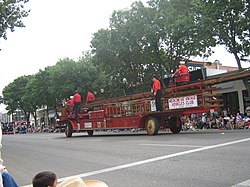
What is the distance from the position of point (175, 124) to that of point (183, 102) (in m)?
2.38

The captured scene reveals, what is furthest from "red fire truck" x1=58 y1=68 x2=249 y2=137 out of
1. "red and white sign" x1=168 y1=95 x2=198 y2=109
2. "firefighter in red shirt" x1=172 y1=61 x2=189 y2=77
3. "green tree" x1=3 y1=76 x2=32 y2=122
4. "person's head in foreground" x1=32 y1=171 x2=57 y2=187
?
"green tree" x1=3 y1=76 x2=32 y2=122

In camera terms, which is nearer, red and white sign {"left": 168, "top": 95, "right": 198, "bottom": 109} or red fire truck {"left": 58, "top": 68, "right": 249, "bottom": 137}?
red fire truck {"left": 58, "top": 68, "right": 249, "bottom": 137}

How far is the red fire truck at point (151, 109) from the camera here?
14625 mm

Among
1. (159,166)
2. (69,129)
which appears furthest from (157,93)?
(69,129)

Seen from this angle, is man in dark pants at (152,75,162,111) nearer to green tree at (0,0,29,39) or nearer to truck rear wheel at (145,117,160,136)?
truck rear wheel at (145,117,160,136)

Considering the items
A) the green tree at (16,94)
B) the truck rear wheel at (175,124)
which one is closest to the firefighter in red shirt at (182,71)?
the truck rear wheel at (175,124)

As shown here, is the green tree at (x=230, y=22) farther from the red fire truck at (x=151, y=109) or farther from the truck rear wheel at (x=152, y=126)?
the truck rear wheel at (x=152, y=126)

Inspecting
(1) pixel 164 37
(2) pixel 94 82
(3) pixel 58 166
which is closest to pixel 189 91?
(3) pixel 58 166

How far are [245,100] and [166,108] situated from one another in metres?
13.7

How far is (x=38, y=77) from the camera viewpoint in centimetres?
4691

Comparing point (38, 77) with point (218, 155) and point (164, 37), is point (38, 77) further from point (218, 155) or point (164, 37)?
point (218, 155)

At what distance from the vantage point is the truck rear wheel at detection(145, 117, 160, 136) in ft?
53.4

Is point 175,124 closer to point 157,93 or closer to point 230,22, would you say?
point 157,93

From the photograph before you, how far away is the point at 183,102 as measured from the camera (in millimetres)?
15102
